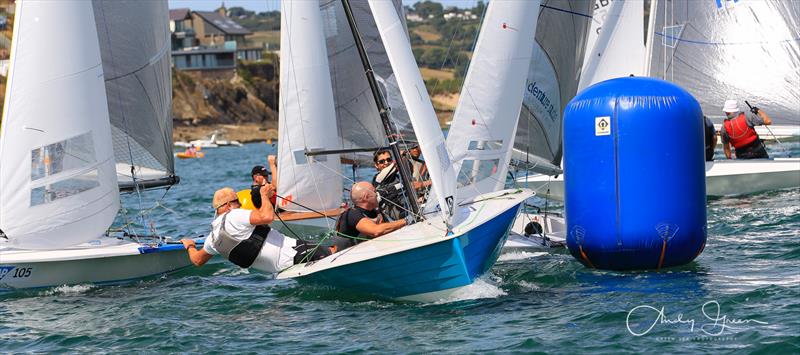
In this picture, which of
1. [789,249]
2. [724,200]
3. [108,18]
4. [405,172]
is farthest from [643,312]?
[724,200]

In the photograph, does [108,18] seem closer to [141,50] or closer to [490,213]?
[141,50]

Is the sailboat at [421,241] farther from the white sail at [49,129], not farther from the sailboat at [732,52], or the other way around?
the sailboat at [732,52]

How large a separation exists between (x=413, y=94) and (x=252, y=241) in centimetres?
193

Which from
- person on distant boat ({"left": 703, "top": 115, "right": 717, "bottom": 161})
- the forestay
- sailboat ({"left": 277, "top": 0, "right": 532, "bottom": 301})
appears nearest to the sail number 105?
sailboat ({"left": 277, "top": 0, "right": 532, "bottom": 301})

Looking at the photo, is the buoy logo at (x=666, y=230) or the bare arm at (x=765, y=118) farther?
the bare arm at (x=765, y=118)

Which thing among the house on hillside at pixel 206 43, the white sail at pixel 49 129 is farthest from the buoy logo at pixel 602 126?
the house on hillside at pixel 206 43

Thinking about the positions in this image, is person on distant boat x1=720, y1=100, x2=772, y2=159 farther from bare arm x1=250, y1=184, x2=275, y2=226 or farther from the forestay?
bare arm x1=250, y1=184, x2=275, y2=226

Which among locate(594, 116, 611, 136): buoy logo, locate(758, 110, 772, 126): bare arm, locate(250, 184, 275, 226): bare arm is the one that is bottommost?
locate(758, 110, 772, 126): bare arm

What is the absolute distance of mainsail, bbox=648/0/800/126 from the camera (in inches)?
763

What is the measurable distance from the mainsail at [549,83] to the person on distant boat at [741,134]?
4.15 metres

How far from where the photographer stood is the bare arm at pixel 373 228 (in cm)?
1022
